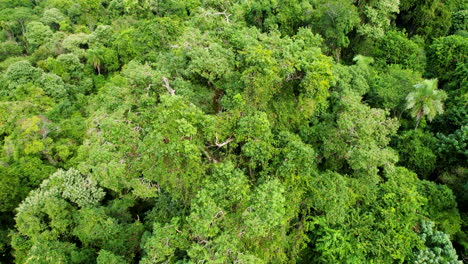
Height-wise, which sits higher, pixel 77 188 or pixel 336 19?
pixel 336 19

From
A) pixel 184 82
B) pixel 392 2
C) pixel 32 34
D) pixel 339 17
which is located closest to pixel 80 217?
pixel 184 82

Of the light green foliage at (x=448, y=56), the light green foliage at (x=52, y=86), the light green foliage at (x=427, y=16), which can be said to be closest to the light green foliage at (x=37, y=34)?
the light green foliage at (x=52, y=86)

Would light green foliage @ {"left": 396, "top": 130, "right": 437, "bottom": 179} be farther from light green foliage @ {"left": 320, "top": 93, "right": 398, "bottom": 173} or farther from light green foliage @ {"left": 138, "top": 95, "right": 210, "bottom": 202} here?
light green foliage @ {"left": 138, "top": 95, "right": 210, "bottom": 202}

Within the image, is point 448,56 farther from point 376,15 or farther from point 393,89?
point 393,89

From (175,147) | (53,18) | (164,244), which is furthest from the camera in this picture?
(53,18)

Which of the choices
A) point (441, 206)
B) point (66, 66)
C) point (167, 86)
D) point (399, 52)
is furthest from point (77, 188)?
point (399, 52)

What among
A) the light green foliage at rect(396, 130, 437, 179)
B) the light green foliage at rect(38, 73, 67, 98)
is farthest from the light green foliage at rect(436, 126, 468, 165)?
the light green foliage at rect(38, 73, 67, 98)
